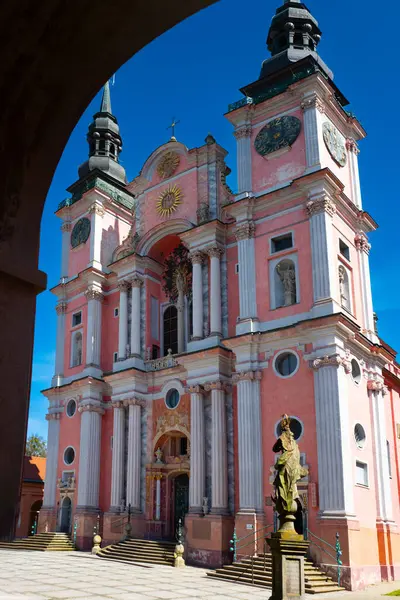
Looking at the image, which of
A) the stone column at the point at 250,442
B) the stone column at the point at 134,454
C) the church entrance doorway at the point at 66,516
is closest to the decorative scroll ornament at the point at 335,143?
the stone column at the point at 250,442

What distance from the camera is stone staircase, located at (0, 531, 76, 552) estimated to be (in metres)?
30.4

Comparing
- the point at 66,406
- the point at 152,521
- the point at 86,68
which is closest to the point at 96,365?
the point at 66,406

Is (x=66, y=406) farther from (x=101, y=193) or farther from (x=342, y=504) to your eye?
(x=342, y=504)

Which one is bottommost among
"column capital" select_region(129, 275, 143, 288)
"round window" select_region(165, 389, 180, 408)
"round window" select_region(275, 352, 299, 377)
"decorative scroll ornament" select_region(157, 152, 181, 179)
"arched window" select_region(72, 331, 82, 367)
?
"round window" select_region(165, 389, 180, 408)

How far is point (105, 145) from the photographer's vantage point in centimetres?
4116

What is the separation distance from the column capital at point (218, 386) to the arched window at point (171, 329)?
5.09m

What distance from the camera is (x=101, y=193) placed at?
3616 cm

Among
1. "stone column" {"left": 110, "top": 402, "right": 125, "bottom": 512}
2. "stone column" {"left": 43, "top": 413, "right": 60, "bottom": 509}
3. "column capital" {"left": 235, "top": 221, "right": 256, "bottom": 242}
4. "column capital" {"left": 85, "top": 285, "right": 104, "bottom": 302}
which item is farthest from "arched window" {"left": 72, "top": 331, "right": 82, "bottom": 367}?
"column capital" {"left": 235, "top": 221, "right": 256, "bottom": 242}

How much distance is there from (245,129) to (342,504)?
54.0ft

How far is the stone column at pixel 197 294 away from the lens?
92.8 feet

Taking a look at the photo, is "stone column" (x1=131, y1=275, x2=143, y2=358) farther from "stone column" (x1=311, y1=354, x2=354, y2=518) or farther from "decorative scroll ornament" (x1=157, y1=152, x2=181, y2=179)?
"stone column" (x1=311, y1=354, x2=354, y2=518)

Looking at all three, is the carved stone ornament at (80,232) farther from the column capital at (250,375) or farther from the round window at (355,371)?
the round window at (355,371)

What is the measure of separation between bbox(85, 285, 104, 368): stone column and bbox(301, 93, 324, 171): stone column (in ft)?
45.1

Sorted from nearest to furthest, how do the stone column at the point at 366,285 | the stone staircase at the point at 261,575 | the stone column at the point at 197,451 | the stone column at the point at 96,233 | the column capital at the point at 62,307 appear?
1. the stone staircase at the point at 261,575
2. the stone column at the point at 197,451
3. the stone column at the point at 366,285
4. the stone column at the point at 96,233
5. the column capital at the point at 62,307
